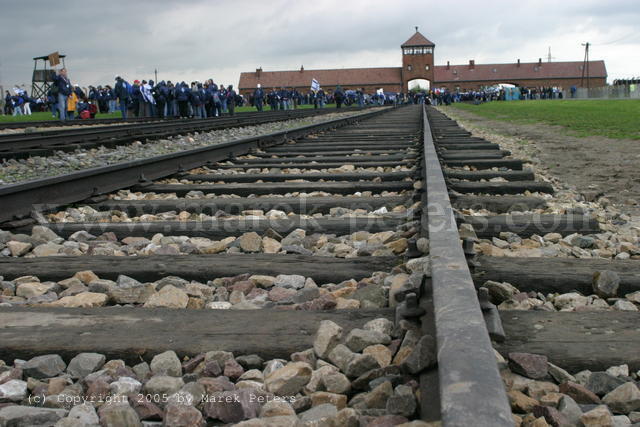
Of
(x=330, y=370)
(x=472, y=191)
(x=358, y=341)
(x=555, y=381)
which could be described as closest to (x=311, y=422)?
(x=330, y=370)

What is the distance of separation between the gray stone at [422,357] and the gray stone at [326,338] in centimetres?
32

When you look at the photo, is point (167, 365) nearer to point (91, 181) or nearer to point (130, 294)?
point (130, 294)

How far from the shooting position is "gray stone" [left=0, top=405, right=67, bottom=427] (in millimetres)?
1416

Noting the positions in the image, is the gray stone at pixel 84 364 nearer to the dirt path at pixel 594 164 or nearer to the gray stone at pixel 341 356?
the gray stone at pixel 341 356

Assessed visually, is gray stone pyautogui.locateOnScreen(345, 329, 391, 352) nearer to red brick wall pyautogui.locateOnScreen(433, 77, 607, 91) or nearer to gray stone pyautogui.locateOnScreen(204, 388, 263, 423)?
gray stone pyautogui.locateOnScreen(204, 388, 263, 423)

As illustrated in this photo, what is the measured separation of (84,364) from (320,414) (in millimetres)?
720

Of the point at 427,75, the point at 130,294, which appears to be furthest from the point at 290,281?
the point at 427,75

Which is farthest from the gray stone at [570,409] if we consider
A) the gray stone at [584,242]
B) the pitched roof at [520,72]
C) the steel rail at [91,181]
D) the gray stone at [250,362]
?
the pitched roof at [520,72]

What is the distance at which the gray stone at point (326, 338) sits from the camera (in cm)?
175

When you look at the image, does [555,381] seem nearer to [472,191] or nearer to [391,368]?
[391,368]

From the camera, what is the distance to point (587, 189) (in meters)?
5.45

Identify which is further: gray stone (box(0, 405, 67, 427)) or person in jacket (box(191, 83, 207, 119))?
person in jacket (box(191, 83, 207, 119))

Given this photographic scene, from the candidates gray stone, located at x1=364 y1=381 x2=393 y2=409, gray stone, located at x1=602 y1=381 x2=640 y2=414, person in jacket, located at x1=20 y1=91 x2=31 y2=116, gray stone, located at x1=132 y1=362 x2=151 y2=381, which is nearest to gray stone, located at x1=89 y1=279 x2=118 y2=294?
gray stone, located at x1=132 y1=362 x2=151 y2=381

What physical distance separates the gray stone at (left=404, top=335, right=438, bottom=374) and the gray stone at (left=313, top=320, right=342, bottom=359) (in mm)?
319
